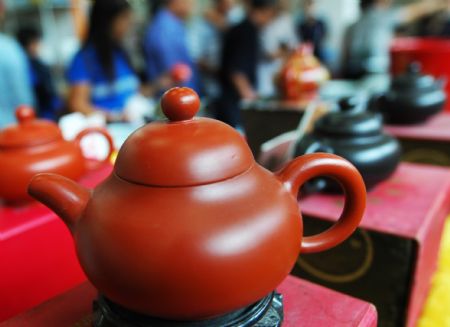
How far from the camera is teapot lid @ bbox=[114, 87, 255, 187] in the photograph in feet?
1.53

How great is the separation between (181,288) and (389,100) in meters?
1.29

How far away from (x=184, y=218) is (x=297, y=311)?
0.88 ft

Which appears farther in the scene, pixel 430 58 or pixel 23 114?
pixel 430 58

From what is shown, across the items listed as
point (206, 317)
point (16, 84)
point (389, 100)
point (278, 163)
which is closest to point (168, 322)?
point (206, 317)

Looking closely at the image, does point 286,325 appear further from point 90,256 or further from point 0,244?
point 0,244

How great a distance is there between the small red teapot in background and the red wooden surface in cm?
56

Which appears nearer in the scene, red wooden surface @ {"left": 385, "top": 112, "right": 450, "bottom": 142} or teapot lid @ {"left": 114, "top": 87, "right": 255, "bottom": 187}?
teapot lid @ {"left": 114, "top": 87, "right": 255, "bottom": 187}

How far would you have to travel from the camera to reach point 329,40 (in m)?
5.85

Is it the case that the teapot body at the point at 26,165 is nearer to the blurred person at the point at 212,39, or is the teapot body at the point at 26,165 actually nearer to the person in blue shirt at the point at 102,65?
the person in blue shirt at the point at 102,65

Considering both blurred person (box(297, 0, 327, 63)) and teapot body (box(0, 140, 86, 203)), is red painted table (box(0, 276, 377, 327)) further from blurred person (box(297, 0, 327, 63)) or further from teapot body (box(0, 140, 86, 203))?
blurred person (box(297, 0, 327, 63))

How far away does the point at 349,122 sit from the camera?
96 centimetres

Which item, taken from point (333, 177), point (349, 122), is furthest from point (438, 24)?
point (333, 177)

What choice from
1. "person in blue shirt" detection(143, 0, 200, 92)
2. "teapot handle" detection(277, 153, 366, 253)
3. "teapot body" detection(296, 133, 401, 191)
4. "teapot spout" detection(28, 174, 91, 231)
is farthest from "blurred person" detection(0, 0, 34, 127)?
"teapot handle" detection(277, 153, 366, 253)

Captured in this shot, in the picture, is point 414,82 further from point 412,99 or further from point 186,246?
point 186,246
